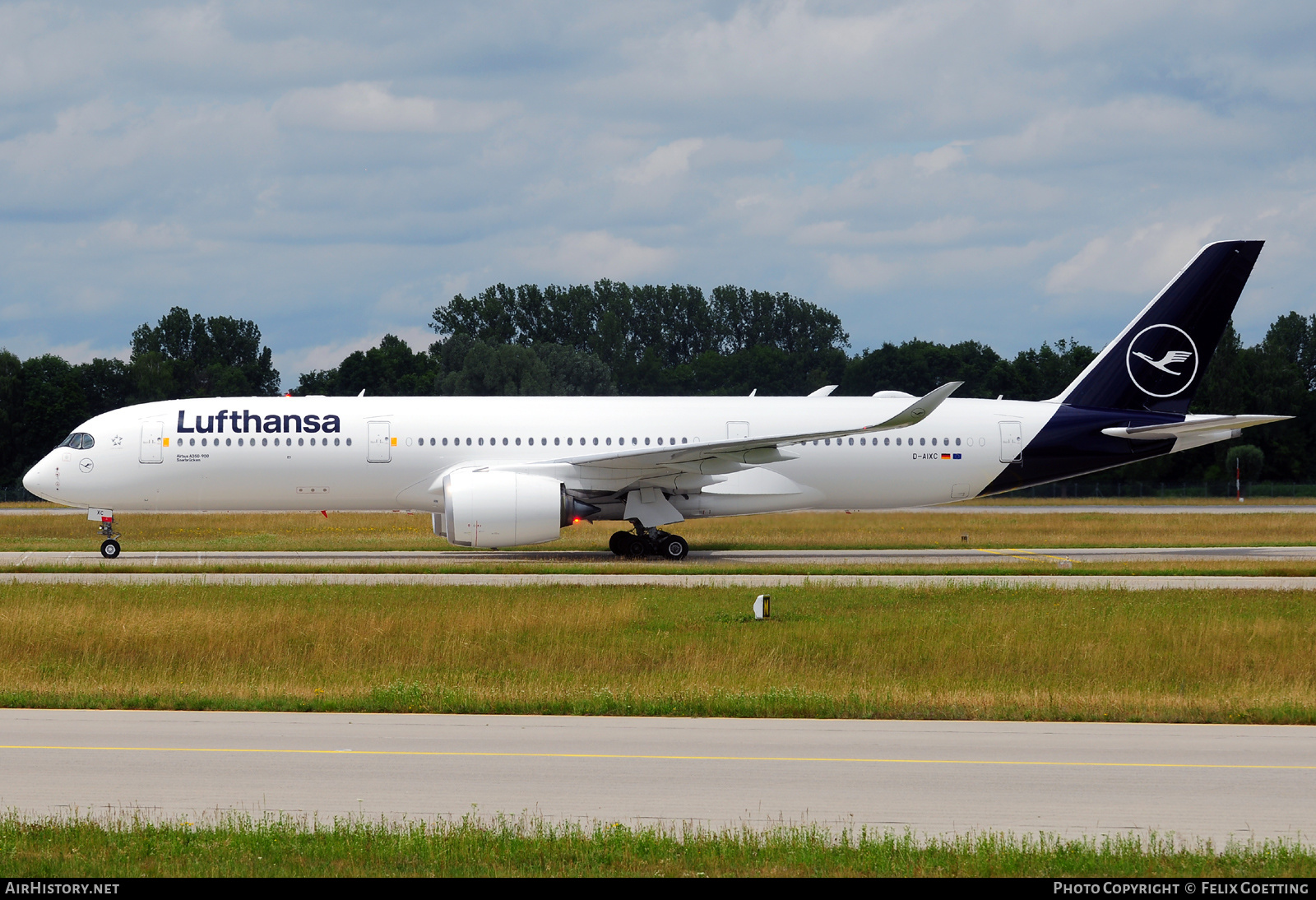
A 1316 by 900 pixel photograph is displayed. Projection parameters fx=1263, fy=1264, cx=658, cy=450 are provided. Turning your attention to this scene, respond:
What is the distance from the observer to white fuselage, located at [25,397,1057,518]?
29766mm

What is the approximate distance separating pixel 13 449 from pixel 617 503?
70.7 m

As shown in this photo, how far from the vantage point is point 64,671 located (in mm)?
14898

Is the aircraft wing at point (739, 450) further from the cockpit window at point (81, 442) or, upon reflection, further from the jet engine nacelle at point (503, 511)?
the cockpit window at point (81, 442)

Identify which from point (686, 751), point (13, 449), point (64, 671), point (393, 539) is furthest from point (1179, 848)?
point (13, 449)

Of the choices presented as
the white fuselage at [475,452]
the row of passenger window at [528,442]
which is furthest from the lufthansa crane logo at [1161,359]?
the row of passenger window at [528,442]

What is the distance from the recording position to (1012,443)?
31.7m

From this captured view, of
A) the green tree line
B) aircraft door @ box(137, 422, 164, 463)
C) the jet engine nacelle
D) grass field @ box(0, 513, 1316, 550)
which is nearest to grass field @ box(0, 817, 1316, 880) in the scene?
the jet engine nacelle

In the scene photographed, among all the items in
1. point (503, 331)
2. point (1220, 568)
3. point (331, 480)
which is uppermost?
point (503, 331)

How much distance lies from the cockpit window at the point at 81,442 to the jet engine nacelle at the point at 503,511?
906 cm

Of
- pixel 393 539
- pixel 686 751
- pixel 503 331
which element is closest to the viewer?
pixel 686 751

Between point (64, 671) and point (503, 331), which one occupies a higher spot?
point (503, 331)

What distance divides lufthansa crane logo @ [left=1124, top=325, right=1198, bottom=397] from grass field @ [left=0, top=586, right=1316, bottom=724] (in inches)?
467

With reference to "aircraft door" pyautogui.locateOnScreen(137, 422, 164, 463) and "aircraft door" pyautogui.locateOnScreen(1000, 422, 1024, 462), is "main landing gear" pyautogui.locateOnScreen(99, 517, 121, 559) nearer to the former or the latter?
"aircraft door" pyautogui.locateOnScreen(137, 422, 164, 463)

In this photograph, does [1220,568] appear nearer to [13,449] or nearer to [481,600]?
[481,600]
